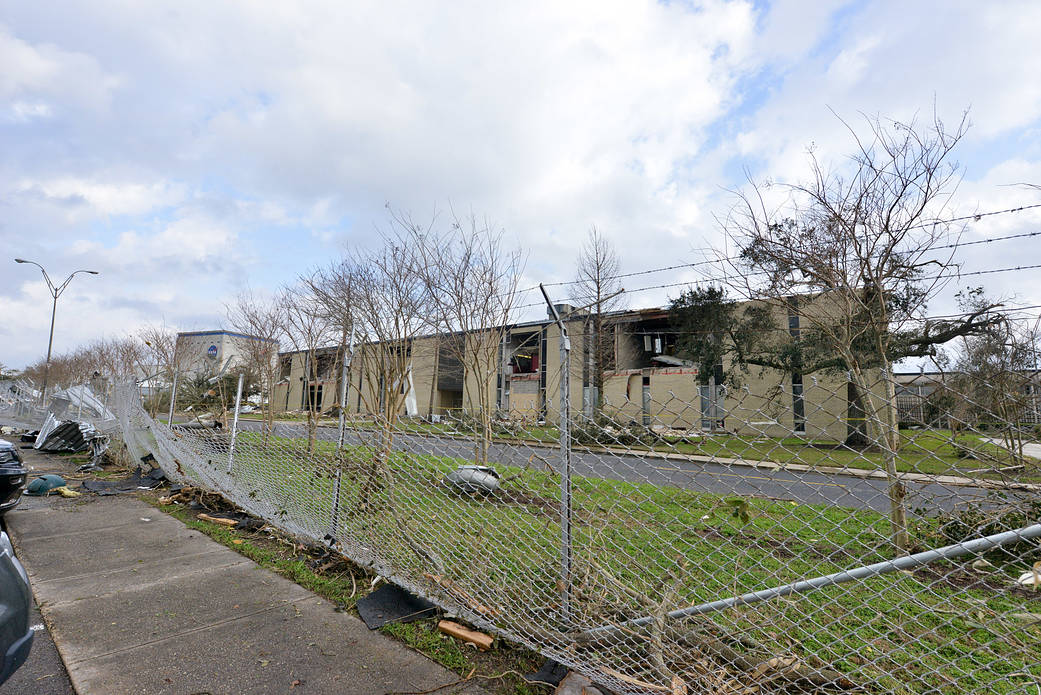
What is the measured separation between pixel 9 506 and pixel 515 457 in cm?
530

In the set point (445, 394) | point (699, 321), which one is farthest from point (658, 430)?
point (445, 394)

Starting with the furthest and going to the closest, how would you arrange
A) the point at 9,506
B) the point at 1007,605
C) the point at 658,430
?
the point at 9,506, the point at 1007,605, the point at 658,430

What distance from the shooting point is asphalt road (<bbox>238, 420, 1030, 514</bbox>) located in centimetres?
183

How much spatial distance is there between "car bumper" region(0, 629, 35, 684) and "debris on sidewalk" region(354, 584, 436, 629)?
1.52 m

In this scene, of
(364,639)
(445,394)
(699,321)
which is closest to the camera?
(364,639)

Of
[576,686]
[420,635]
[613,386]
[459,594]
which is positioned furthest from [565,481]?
[613,386]

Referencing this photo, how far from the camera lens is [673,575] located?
2814mm

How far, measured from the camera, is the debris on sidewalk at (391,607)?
3047mm

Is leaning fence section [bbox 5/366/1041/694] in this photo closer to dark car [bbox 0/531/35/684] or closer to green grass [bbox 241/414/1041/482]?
green grass [bbox 241/414/1041/482]

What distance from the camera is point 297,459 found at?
183 inches

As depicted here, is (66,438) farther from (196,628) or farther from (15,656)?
(15,656)

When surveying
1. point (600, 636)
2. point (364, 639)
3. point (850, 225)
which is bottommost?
point (364, 639)

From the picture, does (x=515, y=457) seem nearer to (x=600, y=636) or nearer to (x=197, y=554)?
(x=600, y=636)

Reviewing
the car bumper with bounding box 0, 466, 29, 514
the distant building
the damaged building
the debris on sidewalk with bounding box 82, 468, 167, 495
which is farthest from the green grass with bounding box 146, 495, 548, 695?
the distant building
